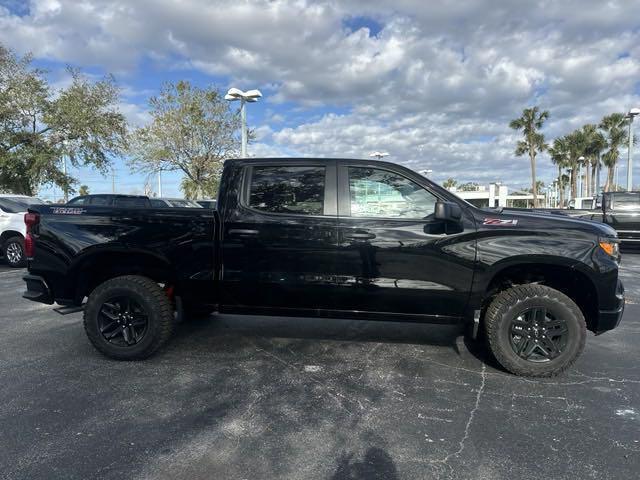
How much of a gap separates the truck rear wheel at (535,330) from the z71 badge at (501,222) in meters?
0.58

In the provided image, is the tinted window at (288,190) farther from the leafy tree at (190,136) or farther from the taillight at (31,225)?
the leafy tree at (190,136)

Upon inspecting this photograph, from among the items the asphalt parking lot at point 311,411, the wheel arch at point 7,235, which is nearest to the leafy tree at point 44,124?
the wheel arch at point 7,235

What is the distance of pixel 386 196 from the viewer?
4180mm

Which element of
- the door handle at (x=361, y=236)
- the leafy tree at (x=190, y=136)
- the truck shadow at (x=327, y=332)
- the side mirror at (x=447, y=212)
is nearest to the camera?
the side mirror at (x=447, y=212)

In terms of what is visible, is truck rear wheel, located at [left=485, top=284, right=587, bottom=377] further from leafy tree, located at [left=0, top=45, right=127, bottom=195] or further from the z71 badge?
leafy tree, located at [left=0, top=45, right=127, bottom=195]

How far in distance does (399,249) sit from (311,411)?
1.54 m

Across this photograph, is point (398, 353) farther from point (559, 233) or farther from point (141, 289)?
point (141, 289)

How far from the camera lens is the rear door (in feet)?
13.6

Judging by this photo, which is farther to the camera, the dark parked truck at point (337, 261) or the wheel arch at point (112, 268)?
the wheel arch at point (112, 268)

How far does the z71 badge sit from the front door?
0.13 metres

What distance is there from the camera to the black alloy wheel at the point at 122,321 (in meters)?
4.40

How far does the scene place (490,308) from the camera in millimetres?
4098

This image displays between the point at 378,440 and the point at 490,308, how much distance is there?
5.66 ft

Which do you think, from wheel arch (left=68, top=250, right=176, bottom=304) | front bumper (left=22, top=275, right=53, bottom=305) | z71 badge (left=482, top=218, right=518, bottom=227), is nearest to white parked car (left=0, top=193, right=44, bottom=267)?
front bumper (left=22, top=275, right=53, bottom=305)
